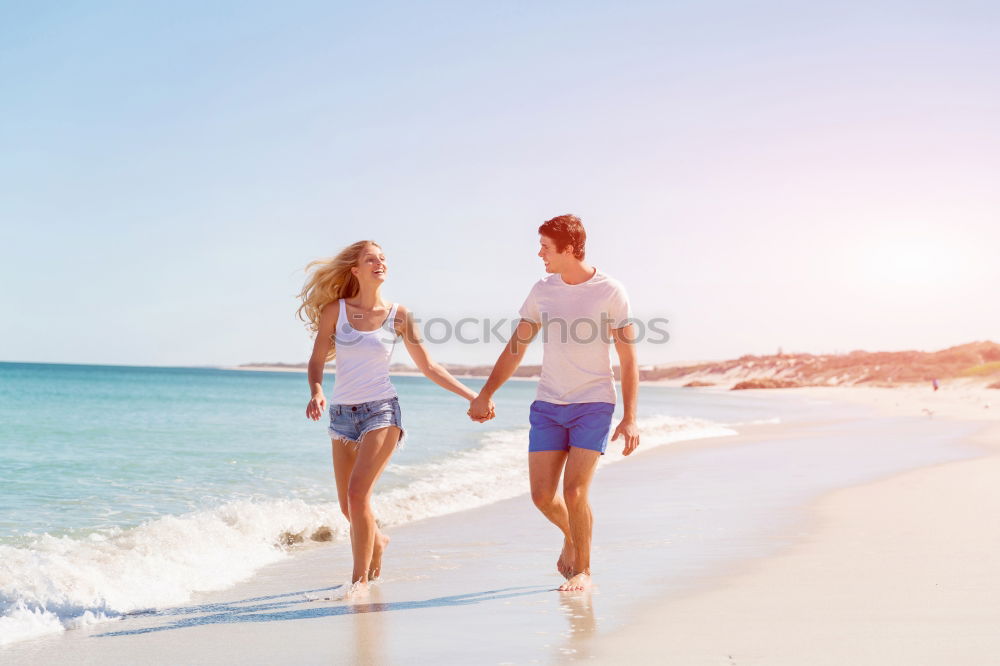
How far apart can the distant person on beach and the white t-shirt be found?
1.95 ft

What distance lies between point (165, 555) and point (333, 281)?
264 centimetres

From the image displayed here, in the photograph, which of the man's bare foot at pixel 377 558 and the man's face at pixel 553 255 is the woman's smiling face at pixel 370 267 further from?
the man's bare foot at pixel 377 558

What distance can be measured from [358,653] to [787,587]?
7.67ft

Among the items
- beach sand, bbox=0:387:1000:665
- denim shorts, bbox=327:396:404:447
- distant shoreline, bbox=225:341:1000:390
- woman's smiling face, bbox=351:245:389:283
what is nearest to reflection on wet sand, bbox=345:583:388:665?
beach sand, bbox=0:387:1000:665

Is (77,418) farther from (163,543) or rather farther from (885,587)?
(885,587)

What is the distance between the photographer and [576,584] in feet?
15.4

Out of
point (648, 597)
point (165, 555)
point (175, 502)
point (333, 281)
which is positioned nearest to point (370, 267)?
point (333, 281)

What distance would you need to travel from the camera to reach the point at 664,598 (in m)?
4.46

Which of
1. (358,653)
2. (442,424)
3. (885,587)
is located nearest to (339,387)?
(358,653)

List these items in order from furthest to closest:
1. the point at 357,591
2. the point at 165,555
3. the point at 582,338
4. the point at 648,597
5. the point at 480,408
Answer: the point at 165,555, the point at 480,408, the point at 357,591, the point at 582,338, the point at 648,597

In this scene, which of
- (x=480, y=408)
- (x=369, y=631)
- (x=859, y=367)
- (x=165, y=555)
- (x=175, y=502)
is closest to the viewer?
(x=369, y=631)

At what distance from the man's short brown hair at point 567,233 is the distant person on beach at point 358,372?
1.02m

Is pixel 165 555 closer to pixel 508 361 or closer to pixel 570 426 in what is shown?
pixel 508 361

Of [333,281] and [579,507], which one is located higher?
[333,281]
